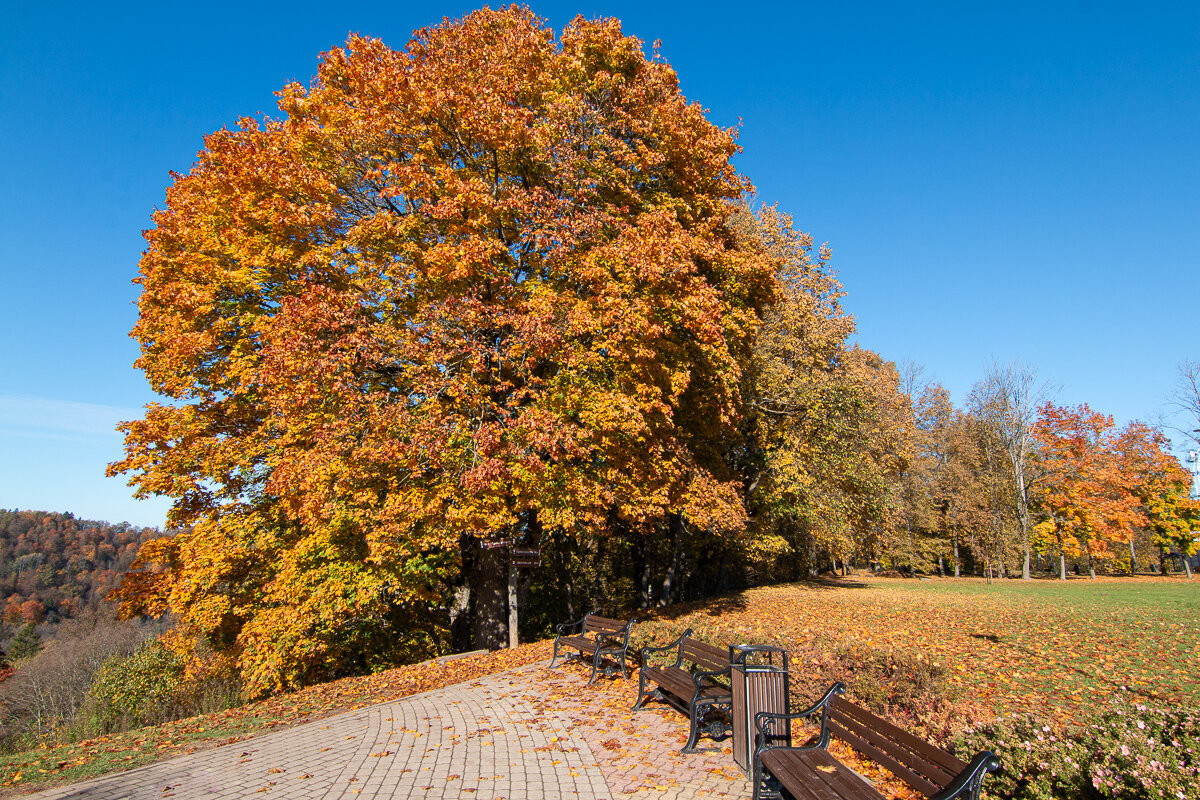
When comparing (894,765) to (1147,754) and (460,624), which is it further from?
(460,624)

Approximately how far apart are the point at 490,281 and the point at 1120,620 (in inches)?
605

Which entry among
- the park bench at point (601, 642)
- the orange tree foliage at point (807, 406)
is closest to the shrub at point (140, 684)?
the park bench at point (601, 642)

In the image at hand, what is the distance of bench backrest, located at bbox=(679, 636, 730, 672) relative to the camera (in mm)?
6355

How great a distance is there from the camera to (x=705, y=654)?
674cm

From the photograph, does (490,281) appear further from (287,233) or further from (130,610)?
(130,610)

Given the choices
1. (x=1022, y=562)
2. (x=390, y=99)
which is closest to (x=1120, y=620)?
(x=390, y=99)

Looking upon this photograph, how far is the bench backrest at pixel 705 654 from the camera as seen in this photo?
6.36 meters

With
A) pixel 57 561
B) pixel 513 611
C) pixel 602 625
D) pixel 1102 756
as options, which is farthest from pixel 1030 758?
pixel 57 561

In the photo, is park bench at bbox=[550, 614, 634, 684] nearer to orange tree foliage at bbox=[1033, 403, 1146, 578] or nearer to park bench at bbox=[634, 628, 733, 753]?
park bench at bbox=[634, 628, 733, 753]

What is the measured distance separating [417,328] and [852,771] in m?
8.92

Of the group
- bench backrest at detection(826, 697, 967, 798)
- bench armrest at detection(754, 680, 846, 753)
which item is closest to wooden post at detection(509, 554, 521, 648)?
bench armrest at detection(754, 680, 846, 753)

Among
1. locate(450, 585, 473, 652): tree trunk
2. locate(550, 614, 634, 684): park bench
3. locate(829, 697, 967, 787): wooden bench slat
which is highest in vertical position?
locate(829, 697, 967, 787): wooden bench slat

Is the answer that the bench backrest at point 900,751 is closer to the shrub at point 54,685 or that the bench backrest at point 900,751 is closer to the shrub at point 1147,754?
the shrub at point 1147,754

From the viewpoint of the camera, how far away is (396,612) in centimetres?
1499
